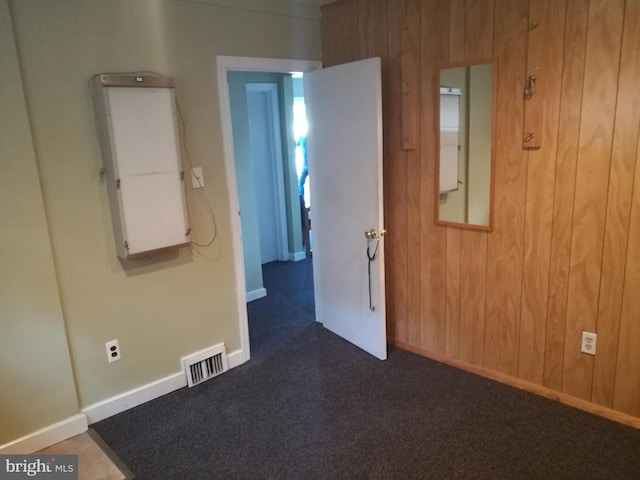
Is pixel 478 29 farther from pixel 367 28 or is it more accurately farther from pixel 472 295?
pixel 472 295

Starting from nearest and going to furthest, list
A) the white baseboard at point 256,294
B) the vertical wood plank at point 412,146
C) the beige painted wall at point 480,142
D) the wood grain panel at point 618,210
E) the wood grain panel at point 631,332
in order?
the wood grain panel at point 618,210, the wood grain panel at point 631,332, the beige painted wall at point 480,142, the vertical wood plank at point 412,146, the white baseboard at point 256,294

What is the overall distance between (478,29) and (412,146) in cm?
74

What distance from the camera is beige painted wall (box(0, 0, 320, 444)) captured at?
86.7 inches

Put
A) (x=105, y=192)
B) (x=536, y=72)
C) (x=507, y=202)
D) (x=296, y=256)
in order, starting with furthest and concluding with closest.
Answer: (x=296, y=256) < (x=507, y=202) < (x=105, y=192) < (x=536, y=72)

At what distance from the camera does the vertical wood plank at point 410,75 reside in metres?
2.78

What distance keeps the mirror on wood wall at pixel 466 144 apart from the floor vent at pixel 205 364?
168 cm

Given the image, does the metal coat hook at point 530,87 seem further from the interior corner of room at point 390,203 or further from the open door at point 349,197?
the open door at point 349,197

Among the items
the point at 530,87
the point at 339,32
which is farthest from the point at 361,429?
the point at 339,32

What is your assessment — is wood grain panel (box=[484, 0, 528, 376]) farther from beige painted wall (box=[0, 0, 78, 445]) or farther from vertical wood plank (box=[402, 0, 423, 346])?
beige painted wall (box=[0, 0, 78, 445])

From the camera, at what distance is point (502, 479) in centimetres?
204

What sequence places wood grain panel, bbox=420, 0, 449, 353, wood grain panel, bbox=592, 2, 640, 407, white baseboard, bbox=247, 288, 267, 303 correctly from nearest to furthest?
wood grain panel, bbox=592, 2, 640, 407 → wood grain panel, bbox=420, 0, 449, 353 → white baseboard, bbox=247, 288, 267, 303

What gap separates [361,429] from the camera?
242 centimetres

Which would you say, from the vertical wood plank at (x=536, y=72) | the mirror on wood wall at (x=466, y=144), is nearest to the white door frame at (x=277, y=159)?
the mirror on wood wall at (x=466, y=144)

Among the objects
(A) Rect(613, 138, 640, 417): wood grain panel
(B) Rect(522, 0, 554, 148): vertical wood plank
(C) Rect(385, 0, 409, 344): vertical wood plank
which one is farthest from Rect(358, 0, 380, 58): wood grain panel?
(A) Rect(613, 138, 640, 417): wood grain panel
